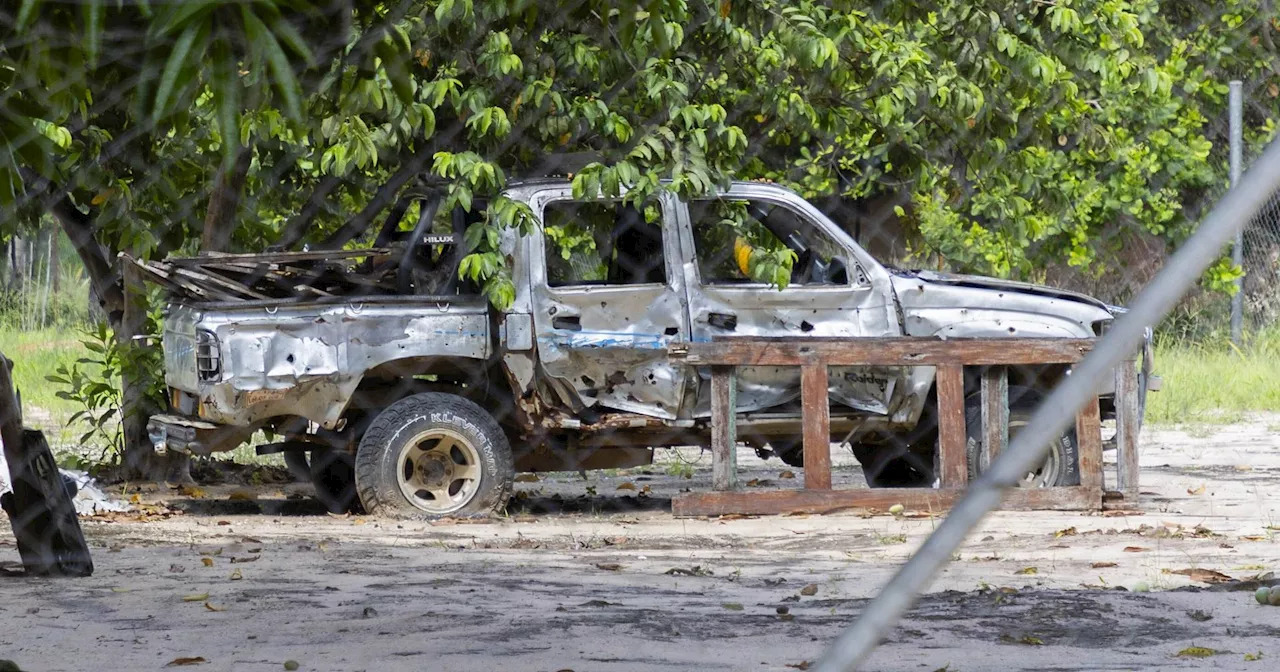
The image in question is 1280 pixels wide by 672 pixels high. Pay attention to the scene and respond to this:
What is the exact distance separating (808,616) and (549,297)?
327cm

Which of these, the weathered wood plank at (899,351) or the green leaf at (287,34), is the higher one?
the green leaf at (287,34)

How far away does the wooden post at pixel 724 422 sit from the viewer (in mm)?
8109

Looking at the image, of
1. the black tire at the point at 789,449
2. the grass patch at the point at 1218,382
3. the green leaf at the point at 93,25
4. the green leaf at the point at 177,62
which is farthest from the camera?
the grass patch at the point at 1218,382

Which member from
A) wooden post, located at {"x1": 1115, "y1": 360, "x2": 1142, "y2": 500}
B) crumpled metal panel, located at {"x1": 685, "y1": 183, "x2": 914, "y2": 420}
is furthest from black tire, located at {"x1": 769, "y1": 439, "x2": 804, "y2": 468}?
wooden post, located at {"x1": 1115, "y1": 360, "x2": 1142, "y2": 500}

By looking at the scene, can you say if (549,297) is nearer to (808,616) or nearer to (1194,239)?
(808,616)

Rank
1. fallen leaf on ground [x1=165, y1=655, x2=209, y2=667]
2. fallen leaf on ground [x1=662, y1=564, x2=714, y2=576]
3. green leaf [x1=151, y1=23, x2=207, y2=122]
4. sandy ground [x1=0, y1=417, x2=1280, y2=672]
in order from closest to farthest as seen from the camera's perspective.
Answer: green leaf [x1=151, y1=23, x2=207, y2=122] → fallen leaf on ground [x1=165, y1=655, x2=209, y2=667] → sandy ground [x1=0, y1=417, x2=1280, y2=672] → fallen leaf on ground [x1=662, y1=564, x2=714, y2=576]

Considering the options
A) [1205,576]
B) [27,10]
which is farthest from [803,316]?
[27,10]

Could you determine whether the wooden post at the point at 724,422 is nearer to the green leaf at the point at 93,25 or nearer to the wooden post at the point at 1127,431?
the wooden post at the point at 1127,431

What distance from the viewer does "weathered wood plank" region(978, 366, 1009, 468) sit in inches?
329

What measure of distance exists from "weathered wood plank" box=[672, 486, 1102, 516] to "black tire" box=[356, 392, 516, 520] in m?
1.00

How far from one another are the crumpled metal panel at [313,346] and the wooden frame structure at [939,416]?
1.21 metres

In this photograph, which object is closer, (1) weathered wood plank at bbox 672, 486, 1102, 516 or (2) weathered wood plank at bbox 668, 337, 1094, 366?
(2) weathered wood plank at bbox 668, 337, 1094, 366

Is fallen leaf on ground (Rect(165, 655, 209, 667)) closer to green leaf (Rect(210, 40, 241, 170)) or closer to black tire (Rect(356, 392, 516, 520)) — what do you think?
green leaf (Rect(210, 40, 241, 170))

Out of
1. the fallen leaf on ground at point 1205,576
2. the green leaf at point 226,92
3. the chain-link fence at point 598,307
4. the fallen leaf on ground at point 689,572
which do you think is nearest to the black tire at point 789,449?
the chain-link fence at point 598,307
